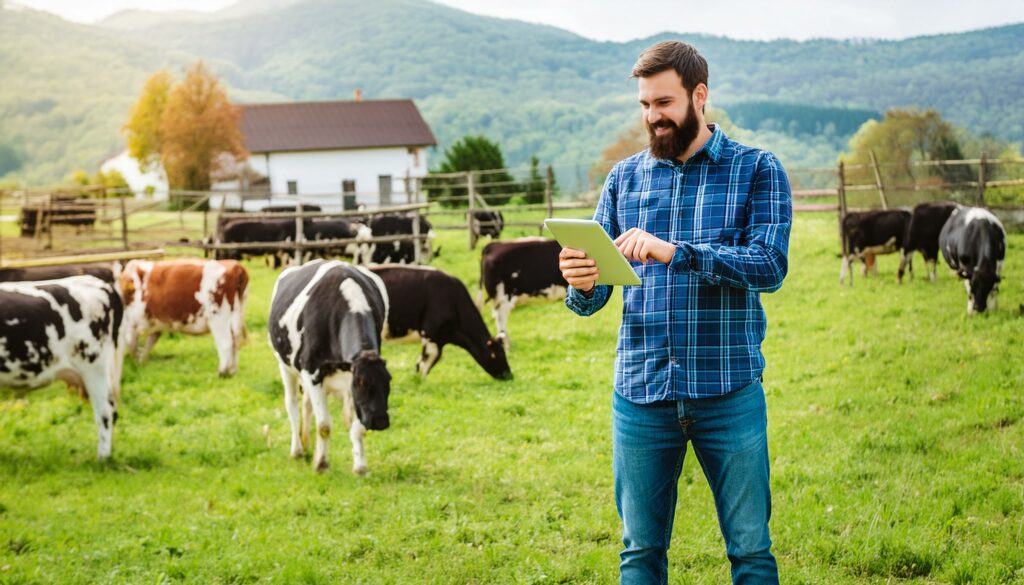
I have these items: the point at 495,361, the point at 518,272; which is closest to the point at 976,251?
the point at 518,272

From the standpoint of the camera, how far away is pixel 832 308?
498 inches

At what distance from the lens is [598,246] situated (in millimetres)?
2795

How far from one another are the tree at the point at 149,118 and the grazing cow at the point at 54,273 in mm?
45071

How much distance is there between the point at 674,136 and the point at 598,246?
0.48m

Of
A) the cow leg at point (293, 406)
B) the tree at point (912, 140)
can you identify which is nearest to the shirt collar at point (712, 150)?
the cow leg at point (293, 406)

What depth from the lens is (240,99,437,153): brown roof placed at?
5303 centimetres

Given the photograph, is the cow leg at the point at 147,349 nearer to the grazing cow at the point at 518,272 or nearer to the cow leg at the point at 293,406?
the grazing cow at the point at 518,272

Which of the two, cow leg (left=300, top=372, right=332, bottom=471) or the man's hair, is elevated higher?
the man's hair

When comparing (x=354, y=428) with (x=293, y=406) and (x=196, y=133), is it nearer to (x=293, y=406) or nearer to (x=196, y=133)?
(x=293, y=406)

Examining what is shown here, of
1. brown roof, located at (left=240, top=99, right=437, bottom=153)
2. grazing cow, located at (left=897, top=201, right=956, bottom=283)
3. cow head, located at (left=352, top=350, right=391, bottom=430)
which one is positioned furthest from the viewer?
brown roof, located at (left=240, top=99, right=437, bottom=153)

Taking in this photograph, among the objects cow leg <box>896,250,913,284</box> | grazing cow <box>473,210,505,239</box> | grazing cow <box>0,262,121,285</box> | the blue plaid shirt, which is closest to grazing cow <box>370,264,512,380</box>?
grazing cow <box>0,262,121,285</box>

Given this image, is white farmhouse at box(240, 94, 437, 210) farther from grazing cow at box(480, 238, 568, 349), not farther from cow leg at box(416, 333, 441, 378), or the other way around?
cow leg at box(416, 333, 441, 378)

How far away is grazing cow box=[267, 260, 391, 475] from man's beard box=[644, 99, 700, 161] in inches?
155

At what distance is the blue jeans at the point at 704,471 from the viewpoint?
300cm
